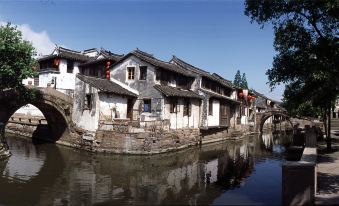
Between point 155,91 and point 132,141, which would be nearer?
point 132,141

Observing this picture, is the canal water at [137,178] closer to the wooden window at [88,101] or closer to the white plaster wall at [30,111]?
the wooden window at [88,101]

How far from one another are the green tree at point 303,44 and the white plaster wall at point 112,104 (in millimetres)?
17141

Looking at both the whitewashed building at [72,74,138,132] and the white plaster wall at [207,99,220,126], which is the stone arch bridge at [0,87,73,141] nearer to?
the whitewashed building at [72,74,138,132]

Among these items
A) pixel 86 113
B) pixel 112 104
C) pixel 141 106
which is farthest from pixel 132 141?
pixel 141 106

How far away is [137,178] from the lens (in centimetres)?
2169

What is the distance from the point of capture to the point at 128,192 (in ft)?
58.9

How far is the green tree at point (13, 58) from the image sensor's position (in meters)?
25.6

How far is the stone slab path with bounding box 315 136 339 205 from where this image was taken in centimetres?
1198

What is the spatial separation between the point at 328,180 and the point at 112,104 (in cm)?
2269

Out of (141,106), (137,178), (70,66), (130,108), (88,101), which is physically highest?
(70,66)

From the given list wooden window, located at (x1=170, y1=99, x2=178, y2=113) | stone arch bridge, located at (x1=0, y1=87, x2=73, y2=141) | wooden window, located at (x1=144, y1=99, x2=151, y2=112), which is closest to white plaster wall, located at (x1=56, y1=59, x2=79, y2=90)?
stone arch bridge, located at (x1=0, y1=87, x2=73, y2=141)

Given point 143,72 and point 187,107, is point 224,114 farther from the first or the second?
point 143,72

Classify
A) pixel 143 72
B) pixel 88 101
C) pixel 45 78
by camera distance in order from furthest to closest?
pixel 45 78 < pixel 143 72 < pixel 88 101

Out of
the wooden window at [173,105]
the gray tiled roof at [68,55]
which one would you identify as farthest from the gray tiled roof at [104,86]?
the gray tiled roof at [68,55]
